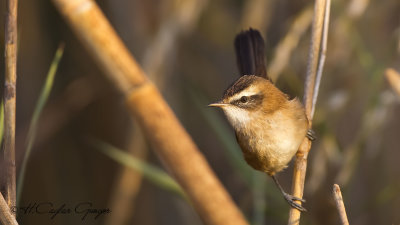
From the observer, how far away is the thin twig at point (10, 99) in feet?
5.84

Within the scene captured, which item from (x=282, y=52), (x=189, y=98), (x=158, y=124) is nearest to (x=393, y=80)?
(x=282, y=52)

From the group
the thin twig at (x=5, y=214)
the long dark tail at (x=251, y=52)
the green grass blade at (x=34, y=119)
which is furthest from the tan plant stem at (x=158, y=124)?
the long dark tail at (x=251, y=52)

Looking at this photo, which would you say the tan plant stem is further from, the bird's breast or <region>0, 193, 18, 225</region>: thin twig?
the bird's breast

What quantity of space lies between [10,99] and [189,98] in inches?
88.6

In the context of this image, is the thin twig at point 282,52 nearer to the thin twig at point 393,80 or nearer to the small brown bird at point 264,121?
the small brown bird at point 264,121

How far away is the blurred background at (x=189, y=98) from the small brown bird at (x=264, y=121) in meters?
0.43

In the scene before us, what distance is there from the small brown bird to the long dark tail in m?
0.16

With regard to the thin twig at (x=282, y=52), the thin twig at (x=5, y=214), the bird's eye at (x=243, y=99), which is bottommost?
the thin twig at (x=5, y=214)

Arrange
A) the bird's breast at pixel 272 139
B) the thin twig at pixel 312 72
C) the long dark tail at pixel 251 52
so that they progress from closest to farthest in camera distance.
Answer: the thin twig at pixel 312 72 < the bird's breast at pixel 272 139 < the long dark tail at pixel 251 52

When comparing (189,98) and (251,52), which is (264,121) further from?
(189,98)

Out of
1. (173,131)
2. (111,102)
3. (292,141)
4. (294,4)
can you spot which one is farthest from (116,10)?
(173,131)

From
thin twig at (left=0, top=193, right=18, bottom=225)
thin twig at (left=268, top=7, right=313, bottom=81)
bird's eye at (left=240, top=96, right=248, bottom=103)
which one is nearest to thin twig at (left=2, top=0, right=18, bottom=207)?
thin twig at (left=0, top=193, right=18, bottom=225)

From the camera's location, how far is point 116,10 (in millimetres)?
3535

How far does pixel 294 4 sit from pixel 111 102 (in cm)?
142
